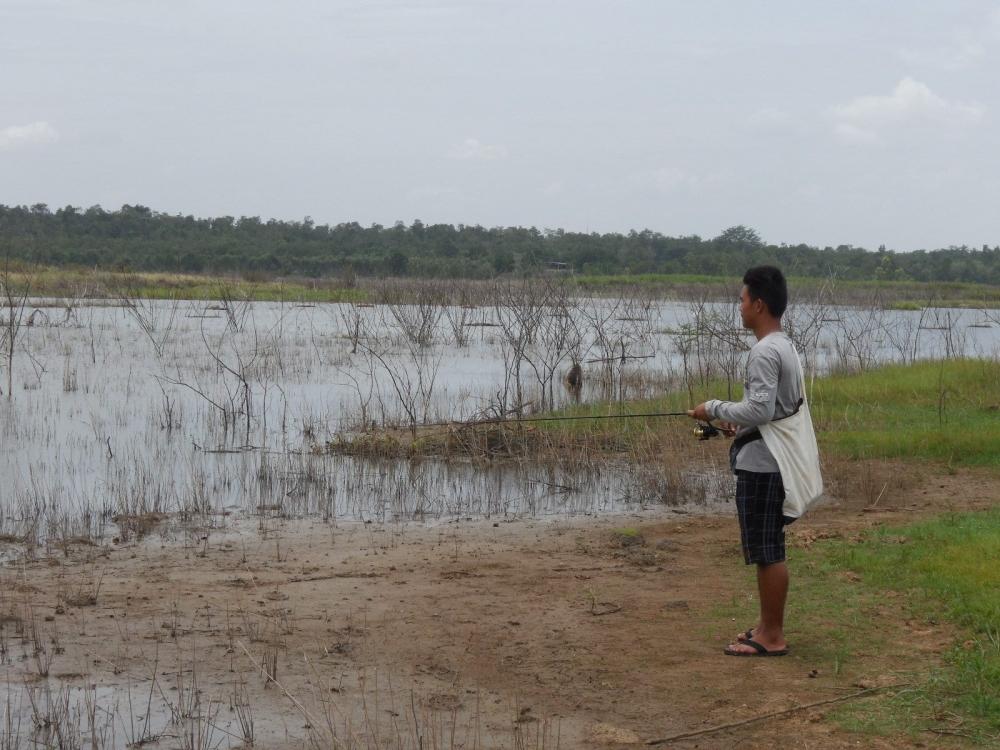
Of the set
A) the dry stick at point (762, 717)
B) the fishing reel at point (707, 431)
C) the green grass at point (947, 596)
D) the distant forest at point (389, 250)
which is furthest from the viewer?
the distant forest at point (389, 250)

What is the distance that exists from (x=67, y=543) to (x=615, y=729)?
4.75 meters

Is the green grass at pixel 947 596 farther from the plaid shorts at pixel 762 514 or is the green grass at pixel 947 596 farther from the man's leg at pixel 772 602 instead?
the plaid shorts at pixel 762 514

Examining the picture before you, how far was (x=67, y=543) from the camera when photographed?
24.7ft

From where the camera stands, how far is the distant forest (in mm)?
52469

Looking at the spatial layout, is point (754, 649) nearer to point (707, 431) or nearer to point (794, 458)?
point (794, 458)

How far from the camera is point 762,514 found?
4.86m

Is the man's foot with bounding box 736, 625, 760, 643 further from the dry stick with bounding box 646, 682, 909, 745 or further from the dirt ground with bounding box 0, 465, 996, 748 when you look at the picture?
the dry stick with bounding box 646, 682, 909, 745

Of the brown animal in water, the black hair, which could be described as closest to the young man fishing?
the black hair

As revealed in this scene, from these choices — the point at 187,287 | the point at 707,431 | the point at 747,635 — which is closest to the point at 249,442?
the point at 707,431

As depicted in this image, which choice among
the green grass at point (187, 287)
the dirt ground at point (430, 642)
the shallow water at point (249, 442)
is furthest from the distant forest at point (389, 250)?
the dirt ground at point (430, 642)

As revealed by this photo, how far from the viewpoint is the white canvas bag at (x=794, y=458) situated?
4.77 meters

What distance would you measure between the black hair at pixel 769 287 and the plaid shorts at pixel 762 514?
0.75m

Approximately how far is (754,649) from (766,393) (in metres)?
1.26

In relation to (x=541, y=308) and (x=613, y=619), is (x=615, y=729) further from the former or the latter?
(x=541, y=308)
